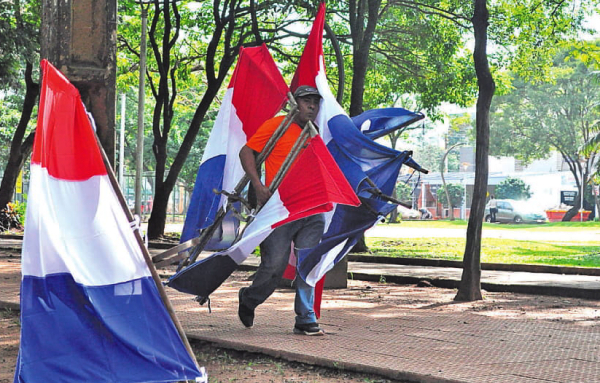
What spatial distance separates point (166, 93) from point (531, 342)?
1694 centimetres

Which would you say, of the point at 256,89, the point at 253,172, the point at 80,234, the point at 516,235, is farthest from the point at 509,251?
the point at 80,234

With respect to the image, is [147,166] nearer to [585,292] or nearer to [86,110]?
[585,292]

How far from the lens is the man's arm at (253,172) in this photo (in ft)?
19.7

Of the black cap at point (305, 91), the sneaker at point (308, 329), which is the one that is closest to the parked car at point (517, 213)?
the black cap at point (305, 91)

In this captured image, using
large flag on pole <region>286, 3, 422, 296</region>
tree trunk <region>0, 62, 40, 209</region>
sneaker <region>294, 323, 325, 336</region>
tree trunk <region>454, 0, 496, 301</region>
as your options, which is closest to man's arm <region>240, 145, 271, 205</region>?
large flag on pole <region>286, 3, 422, 296</region>

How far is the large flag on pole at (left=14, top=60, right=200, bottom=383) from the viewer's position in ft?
13.8

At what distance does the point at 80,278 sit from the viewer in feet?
14.2

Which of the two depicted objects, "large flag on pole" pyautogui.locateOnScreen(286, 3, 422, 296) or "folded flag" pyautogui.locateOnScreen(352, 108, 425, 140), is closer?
"large flag on pole" pyautogui.locateOnScreen(286, 3, 422, 296)

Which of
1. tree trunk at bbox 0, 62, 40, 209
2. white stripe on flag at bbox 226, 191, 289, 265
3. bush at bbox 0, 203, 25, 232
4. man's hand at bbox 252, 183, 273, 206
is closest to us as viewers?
white stripe on flag at bbox 226, 191, 289, 265

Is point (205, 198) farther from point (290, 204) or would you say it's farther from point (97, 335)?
point (97, 335)

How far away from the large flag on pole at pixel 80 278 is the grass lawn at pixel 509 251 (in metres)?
11.8

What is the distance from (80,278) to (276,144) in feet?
7.42

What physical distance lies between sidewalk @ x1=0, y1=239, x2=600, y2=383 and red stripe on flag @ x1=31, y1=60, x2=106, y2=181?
6.31ft

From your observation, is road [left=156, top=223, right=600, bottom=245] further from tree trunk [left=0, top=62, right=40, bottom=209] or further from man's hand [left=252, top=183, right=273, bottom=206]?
man's hand [left=252, top=183, right=273, bottom=206]
